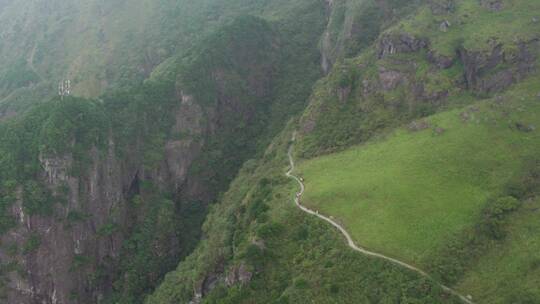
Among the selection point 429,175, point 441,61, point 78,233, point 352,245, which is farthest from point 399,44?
point 78,233

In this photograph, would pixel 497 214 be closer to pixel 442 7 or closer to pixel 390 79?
pixel 390 79

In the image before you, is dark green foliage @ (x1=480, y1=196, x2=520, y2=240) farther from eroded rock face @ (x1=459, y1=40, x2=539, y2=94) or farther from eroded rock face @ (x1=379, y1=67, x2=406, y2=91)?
eroded rock face @ (x1=379, y1=67, x2=406, y2=91)

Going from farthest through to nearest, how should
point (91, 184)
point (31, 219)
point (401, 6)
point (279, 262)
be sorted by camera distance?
point (401, 6) < point (91, 184) < point (31, 219) < point (279, 262)

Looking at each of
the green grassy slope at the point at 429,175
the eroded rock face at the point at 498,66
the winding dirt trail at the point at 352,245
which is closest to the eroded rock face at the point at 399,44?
the eroded rock face at the point at 498,66

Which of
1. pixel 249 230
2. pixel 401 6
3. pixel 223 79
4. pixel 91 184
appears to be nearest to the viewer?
pixel 249 230

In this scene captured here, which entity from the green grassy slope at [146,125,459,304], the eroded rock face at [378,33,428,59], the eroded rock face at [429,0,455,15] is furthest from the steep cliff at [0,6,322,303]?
the eroded rock face at [429,0,455,15]

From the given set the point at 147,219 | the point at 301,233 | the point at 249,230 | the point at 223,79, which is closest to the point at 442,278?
the point at 301,233

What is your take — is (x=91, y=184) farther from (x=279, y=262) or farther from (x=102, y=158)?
(x=279, y=262)

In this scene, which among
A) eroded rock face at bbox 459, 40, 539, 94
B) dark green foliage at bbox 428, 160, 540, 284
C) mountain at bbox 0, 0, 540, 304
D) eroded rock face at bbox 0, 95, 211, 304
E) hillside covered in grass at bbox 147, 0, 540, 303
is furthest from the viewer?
eroded rock face at bbox 0, 95, 211, 304
